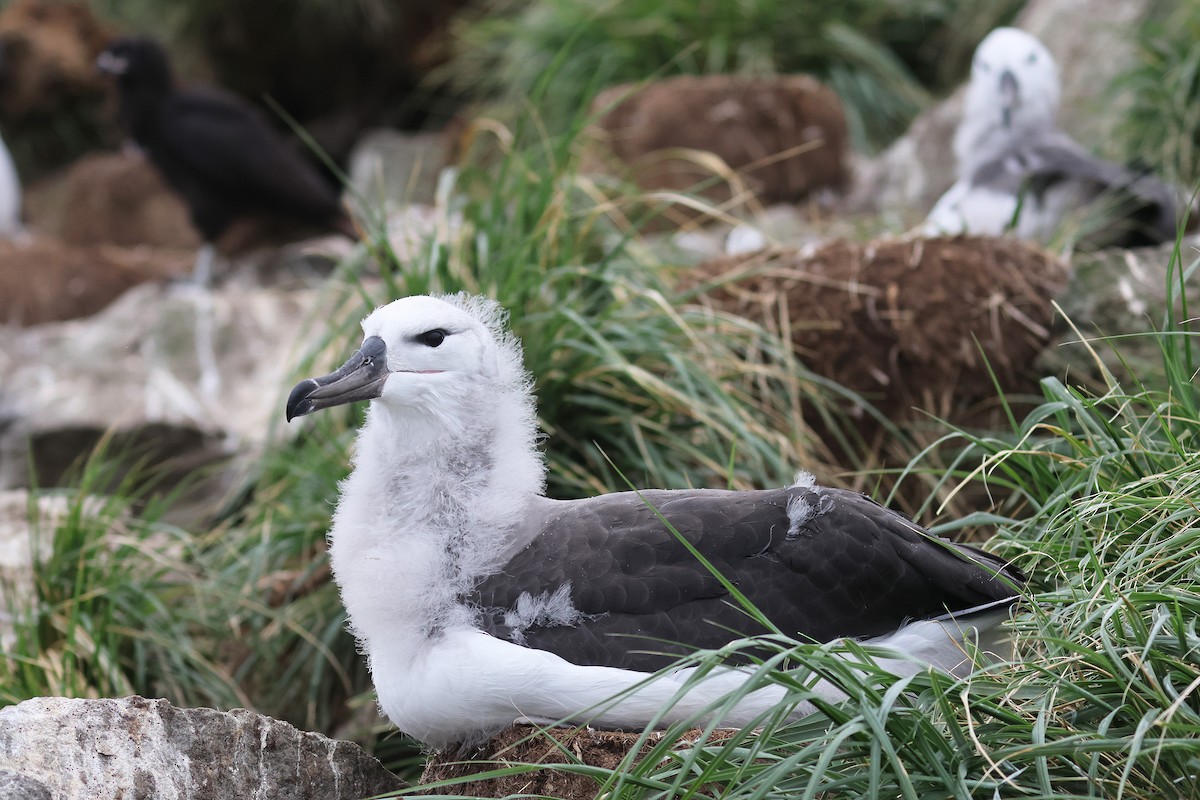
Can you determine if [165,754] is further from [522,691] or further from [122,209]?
[122,209]

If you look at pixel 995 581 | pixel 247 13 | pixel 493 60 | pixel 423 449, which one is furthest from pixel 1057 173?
pixel 247 13

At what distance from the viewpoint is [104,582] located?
4.39 metres

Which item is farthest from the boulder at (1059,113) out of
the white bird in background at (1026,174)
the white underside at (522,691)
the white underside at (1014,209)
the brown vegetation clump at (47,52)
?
the brown vegetation clump at (47,52)

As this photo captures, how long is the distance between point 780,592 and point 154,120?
697cm

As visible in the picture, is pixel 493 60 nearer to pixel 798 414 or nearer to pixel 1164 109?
pixel 1164 109

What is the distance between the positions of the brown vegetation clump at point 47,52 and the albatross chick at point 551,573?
38.2 ft

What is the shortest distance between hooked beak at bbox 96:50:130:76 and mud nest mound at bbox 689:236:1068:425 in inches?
200

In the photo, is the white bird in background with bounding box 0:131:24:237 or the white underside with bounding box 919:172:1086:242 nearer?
the white underside with bounding box 919:172:1086:242

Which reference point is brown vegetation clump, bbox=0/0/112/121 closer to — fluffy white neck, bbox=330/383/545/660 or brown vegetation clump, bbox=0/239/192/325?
brown vegetation clump, bbox=0/239/192/325

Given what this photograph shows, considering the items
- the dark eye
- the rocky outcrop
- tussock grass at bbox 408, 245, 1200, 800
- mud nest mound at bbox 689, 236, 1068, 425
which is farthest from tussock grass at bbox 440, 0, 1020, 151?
tussock grass at bbox 408, 245, 1200, 800

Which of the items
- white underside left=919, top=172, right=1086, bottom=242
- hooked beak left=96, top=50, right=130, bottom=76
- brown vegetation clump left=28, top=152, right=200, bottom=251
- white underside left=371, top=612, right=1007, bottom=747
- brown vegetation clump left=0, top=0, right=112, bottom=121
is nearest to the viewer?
white underside left=371, top=612, right=1007, bottom=747

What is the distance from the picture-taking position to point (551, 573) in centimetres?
289

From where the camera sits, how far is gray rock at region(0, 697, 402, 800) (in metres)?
2.55

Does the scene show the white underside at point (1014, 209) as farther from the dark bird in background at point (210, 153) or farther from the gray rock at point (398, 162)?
the gray rock at point (398, 162)
